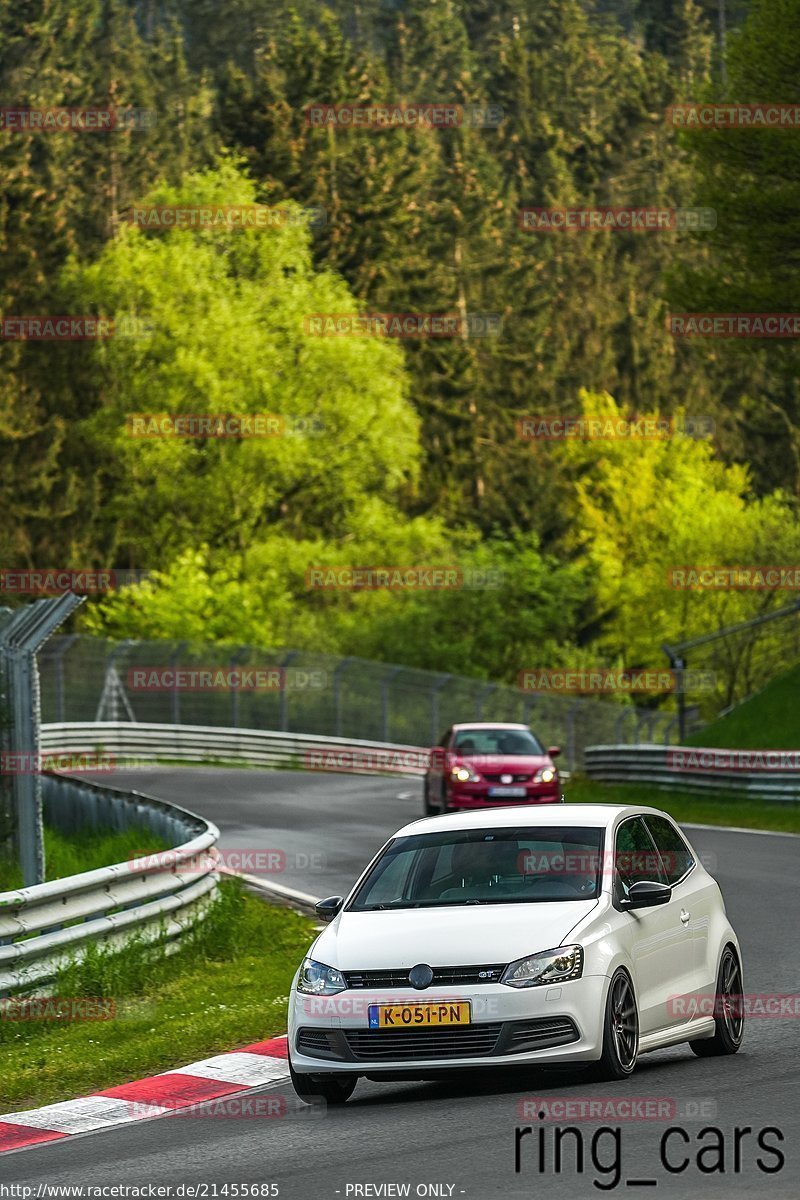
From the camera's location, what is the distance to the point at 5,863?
17.0 metres

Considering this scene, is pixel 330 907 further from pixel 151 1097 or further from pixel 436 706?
pixel 436 706

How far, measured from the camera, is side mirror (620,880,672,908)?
10.6 m

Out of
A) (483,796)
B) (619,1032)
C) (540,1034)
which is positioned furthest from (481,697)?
(540,1034)

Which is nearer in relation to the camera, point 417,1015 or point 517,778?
point 417,1015

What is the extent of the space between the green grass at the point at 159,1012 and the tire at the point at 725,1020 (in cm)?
279

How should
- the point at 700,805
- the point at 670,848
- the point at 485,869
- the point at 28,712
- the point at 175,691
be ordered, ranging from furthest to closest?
1. the point at 175,691
2. the point at 700,805
3. the point at 28,712
4. the point at 670,848
5. the point at 485,869

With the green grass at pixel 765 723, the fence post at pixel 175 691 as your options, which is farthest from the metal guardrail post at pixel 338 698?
the green grass at pixel 765 723

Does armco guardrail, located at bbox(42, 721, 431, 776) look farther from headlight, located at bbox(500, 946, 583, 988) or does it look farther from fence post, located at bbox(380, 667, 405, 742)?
headlight, located at bbox(500, 946, 583, 988)

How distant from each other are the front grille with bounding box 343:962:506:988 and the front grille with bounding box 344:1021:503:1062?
0.68 feet

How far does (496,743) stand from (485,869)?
19.3 metres

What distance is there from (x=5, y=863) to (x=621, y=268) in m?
A: 82.3

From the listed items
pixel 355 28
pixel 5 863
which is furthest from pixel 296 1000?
pixel 355 28

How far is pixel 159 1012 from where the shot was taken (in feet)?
44.6

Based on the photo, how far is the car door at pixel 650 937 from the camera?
1055 centimetres
